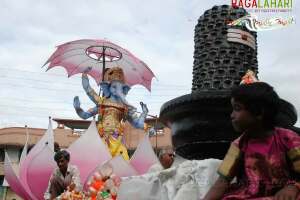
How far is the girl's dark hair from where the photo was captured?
1.66 m

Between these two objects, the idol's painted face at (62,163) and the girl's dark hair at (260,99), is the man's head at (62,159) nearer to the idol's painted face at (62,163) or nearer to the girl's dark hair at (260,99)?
the idol's painted face at (62,163)

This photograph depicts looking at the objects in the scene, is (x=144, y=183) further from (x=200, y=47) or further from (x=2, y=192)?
(x=2, y=192)

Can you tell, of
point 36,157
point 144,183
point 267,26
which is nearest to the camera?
point 144,183

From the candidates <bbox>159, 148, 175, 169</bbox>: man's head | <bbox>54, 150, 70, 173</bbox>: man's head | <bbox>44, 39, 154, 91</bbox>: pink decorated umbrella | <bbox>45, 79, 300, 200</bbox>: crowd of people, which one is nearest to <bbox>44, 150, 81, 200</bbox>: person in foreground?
<bbox>54, 150, 70, 173</bbox>: man's head

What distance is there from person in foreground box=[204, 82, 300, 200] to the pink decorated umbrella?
25.9ft

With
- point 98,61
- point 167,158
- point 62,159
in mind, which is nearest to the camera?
point 167,158

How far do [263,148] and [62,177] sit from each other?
123 inches

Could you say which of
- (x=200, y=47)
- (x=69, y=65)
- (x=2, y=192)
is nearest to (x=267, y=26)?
(x=200, y=47)

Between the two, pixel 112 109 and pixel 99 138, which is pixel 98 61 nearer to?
pixel 112 109

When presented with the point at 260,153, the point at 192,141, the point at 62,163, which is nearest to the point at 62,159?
the point at 62,163

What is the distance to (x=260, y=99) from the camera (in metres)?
1.66

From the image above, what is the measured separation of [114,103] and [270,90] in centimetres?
629

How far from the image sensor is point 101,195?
172 inches

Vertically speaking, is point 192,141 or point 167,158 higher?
point 192,141
